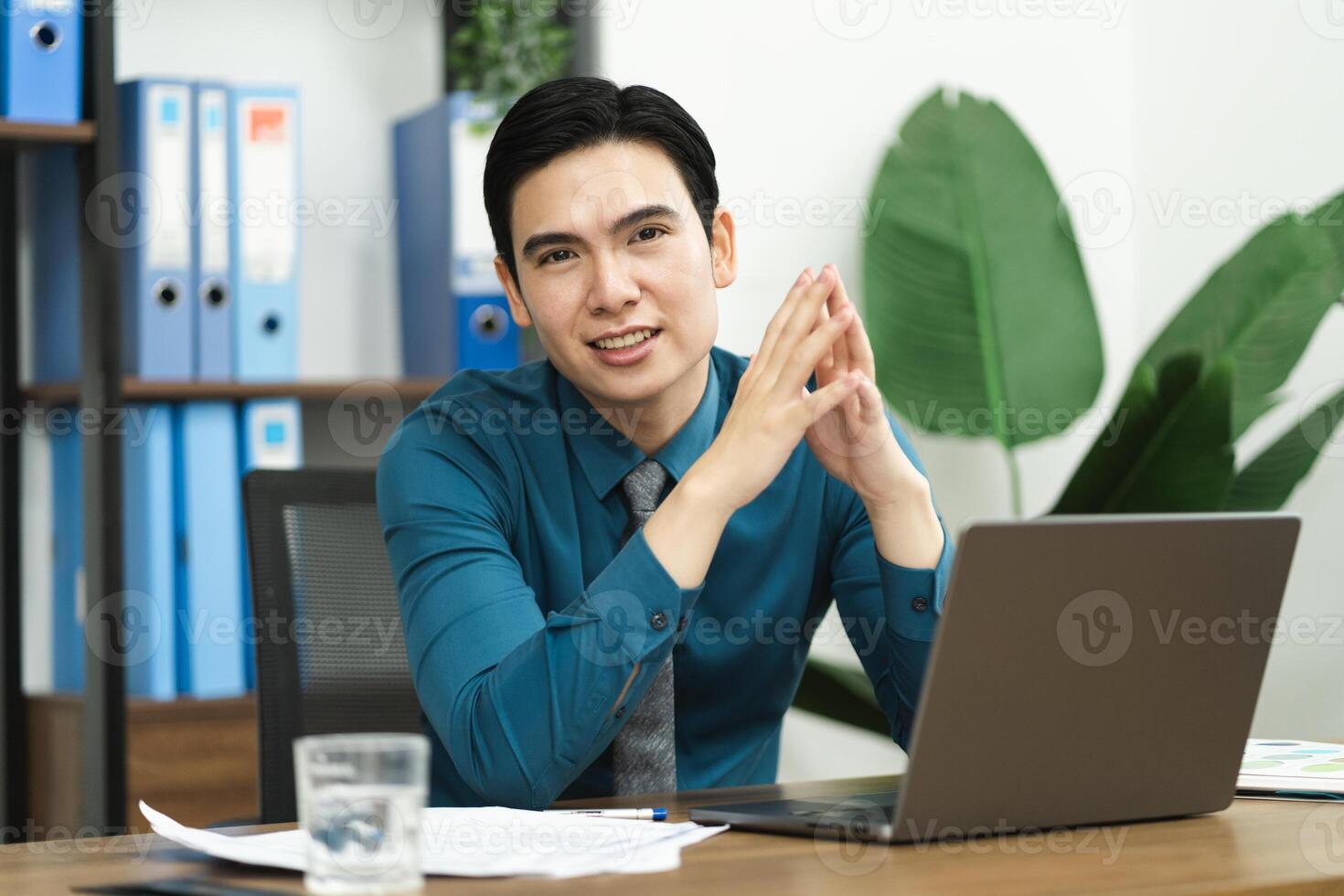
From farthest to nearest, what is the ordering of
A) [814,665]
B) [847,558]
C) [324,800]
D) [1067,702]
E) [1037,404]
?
[1037,404] < [814,665] < [847,558] < [1067,702] < [324,800]

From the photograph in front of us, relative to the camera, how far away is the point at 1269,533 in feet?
3.18

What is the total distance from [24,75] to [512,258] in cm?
94

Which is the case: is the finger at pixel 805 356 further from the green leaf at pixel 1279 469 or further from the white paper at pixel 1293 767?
the green leaf at pixel 1279 469

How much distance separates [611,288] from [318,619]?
1.48 feet

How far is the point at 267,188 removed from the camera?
228 centimetres

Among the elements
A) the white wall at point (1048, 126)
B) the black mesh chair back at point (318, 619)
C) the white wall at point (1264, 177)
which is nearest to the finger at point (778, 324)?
the black mesh chair back at point (318, 619)

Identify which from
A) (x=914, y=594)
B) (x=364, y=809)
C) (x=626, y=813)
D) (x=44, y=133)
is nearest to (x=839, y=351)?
(x=914, y=594)

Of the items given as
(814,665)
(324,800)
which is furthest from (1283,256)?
(324,800)

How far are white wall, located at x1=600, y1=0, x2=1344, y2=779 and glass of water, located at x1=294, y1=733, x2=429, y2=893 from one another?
1991 mm

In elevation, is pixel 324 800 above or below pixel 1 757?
above

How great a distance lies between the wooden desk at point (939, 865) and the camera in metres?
0.79

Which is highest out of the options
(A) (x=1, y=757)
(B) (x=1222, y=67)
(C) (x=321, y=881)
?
(B) (x=1222, y=67)

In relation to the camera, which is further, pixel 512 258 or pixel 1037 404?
pixel 1037 404

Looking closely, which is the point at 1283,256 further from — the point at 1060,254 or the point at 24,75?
the point at 24,75
